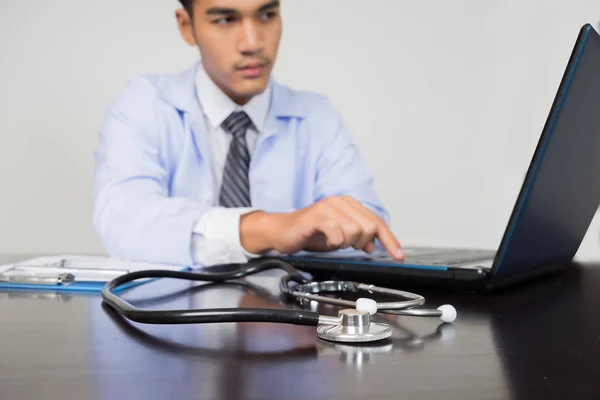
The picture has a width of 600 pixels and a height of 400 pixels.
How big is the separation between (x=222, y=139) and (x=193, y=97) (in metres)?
0.12

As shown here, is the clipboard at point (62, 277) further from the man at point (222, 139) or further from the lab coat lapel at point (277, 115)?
the lab coat lapel at point (277, 115)

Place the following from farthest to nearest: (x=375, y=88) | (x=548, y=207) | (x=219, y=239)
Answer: (x=375, y=88)
(x=219, y=239)
(x=548, y=207)

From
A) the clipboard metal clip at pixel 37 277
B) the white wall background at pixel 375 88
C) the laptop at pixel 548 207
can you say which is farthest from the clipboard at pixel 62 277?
the white wall background at pixel 375 88

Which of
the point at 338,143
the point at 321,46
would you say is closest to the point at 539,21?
the point at 321,46

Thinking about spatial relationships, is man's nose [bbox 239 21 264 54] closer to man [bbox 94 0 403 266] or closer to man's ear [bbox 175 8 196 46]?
man [bbox 94 0 403 266]

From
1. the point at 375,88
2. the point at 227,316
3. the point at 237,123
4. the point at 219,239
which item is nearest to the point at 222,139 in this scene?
the point at 237,123

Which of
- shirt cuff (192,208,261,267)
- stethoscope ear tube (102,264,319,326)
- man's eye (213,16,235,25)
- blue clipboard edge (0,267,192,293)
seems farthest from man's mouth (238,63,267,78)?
stethoscope ear tube (102,264,319,326)

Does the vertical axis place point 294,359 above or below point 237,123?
below

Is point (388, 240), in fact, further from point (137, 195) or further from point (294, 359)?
point (137, 195)

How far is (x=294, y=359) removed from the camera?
36cm

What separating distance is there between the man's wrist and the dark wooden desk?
0.44 m

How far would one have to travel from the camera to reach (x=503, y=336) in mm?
431

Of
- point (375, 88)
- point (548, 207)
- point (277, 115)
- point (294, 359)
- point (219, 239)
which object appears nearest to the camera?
point (294, 359)

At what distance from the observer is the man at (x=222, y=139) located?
4.55 feet
